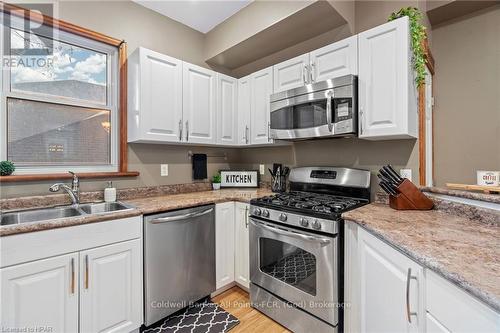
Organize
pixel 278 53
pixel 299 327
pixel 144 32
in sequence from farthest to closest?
pixel 278 53
pixel 144 32
pixel 299 327

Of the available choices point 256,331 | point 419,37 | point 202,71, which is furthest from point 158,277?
point 419,37

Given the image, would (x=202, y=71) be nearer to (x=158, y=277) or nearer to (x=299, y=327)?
(x=158, y=277)

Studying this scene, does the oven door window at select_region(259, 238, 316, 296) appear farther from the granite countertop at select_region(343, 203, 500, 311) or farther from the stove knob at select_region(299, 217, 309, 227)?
the granite countertop at select_region(343, 203, 500, 311)

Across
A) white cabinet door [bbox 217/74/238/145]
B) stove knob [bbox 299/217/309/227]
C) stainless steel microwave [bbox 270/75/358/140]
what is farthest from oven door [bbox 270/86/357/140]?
stove knob [bbox 299/217/309/227]

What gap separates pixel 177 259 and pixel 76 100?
5.27 ft

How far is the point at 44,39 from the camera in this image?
1.88 m

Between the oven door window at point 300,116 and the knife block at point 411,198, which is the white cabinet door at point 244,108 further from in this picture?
the knife block at point 411,198

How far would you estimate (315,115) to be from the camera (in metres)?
1.91

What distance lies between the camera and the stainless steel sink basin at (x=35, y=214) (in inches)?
60.0

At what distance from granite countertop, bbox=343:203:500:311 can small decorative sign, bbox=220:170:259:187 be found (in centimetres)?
139

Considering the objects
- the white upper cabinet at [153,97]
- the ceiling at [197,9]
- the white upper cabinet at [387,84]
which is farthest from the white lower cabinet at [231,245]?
the ceiling at [197,9]

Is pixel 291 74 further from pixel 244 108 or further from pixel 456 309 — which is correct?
pixel 456 309

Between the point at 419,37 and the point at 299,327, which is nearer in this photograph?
the point at 419,37

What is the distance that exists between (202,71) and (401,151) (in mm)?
1979
